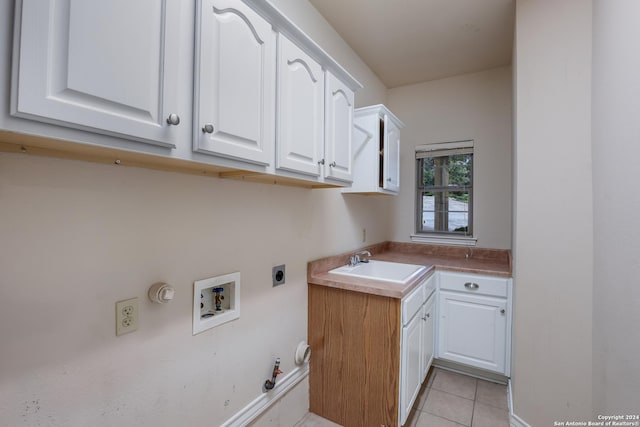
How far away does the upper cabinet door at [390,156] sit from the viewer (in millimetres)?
2352

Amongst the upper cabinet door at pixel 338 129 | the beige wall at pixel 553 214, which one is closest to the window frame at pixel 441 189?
the beige wall at pixel 553 214

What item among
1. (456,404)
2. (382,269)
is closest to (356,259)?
(382,269)

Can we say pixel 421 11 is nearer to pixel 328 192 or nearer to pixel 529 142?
pixel 529 142

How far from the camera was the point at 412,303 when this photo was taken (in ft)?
5.78

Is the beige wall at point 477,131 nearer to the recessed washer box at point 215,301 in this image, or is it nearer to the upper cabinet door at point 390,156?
the upper cabinet door at point 390,156

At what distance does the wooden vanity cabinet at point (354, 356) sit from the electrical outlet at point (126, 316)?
1080 millimetres

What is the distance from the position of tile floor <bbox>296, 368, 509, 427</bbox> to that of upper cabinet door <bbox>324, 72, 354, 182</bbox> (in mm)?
1532

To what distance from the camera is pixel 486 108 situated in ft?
9.41

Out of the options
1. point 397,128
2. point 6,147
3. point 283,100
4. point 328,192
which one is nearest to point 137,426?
point 6,147

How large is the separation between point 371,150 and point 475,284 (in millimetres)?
1313

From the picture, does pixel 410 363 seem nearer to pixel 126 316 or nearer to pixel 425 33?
pixel 126 316

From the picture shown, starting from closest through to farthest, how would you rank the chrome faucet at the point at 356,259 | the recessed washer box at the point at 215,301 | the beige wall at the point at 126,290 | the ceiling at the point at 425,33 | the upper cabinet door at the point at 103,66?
the upper cabinet door at the point at 103,66 < the beige wall at the point at 126,290 < the recessed washer box at the point at 215,301 < the ceiling at the point at 425,33 < the chrome faucet at the point at 356,259

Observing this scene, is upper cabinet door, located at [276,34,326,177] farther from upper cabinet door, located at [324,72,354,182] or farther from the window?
the window

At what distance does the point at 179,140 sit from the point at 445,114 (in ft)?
9.51
